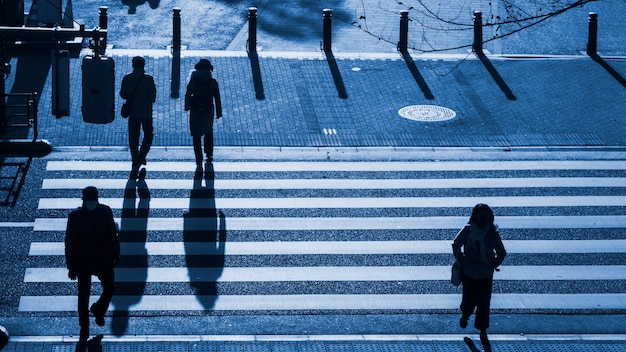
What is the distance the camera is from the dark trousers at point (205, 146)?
16.2m

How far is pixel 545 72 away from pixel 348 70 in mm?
3909

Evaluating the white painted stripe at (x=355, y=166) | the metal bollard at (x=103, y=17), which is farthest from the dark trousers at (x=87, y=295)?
the metal bollard at (x=103, y=17)

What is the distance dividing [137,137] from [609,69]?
412 inches

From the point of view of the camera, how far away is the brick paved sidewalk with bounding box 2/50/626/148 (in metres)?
18.2

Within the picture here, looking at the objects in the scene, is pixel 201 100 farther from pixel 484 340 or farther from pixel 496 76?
pixel 496 76

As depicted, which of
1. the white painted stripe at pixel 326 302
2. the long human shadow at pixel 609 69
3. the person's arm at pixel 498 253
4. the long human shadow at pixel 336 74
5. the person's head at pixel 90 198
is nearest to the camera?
the person's head at pixel 90 198

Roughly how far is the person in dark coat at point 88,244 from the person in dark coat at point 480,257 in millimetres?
3411

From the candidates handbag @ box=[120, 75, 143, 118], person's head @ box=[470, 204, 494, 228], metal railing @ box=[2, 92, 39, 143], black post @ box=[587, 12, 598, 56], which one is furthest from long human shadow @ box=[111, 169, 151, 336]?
black post @ box=[587, 12, 598, 56]

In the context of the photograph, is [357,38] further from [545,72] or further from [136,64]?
[136,64]

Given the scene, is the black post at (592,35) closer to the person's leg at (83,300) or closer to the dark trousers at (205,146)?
the dark trousers at (205,146)

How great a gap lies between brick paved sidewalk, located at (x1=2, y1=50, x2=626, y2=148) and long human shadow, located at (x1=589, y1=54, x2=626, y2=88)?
40mm

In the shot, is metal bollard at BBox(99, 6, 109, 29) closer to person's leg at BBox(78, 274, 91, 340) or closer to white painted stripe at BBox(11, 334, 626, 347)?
white painted stripe at BBox(11, 334, 626, 347)

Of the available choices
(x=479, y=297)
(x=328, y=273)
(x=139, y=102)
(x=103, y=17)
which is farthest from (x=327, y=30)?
(x=479, y=297)

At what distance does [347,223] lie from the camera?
14836 mm
